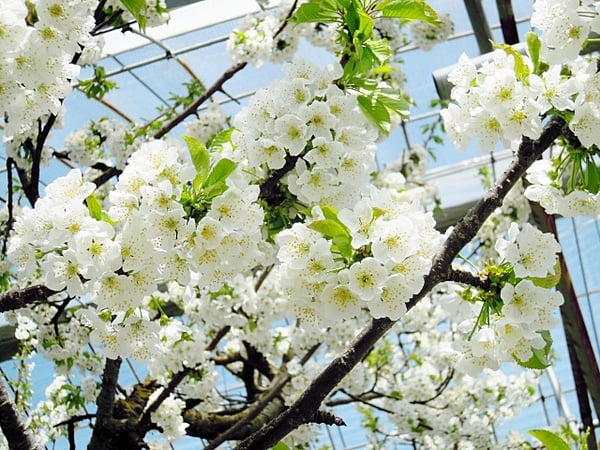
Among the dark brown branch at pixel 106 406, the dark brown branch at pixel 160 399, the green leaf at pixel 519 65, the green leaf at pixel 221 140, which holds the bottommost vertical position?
the green leaf at pixel 519 65

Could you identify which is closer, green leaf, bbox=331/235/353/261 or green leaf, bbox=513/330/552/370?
green leaf, bbox=331/235/353/261

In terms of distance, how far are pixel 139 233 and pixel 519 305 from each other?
69 centimetres

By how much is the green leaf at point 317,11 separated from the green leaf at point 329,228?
506mm

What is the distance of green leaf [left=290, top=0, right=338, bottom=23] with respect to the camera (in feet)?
5.36

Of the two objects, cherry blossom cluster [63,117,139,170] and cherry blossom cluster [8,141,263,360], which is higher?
cherry blossom cluster [63,117,139,170]

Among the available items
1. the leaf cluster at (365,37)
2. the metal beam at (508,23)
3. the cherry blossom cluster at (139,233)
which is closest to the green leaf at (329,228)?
the cherry blossom cluster at (139,233)

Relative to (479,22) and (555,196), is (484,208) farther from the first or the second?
(479,22)

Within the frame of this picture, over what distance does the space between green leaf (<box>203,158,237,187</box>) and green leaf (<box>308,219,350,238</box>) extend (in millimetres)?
200

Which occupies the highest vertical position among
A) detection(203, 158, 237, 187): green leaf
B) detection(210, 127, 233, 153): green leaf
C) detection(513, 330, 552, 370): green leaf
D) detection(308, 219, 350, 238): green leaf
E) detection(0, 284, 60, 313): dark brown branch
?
detection(210, 127, 233, 153): green leaf

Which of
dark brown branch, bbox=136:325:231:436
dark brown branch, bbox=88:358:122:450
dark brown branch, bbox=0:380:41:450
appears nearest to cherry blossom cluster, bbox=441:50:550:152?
dark brown branch, bbox=0:380:41:450

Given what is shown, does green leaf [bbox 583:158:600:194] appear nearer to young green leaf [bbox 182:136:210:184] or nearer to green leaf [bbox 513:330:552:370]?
green leaf [bbox 513:330:552:370]

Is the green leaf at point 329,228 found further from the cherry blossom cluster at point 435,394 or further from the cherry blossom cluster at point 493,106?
the cherry blossom cluster at point 435,394

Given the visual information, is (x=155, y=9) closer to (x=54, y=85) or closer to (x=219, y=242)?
(x=54, y=85)

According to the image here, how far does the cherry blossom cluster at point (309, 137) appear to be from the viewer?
1565 mm
